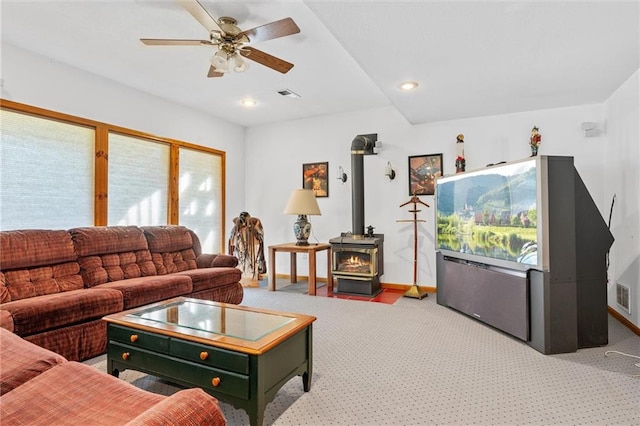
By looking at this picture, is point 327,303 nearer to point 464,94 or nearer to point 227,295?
point 227,295

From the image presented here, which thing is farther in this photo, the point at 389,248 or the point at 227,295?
the point at 389,248

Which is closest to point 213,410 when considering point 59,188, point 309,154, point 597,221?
point 597,221

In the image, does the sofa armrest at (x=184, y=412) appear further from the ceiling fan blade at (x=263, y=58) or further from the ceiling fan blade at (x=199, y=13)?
the ceiling fan blade at (x=263, y=58)

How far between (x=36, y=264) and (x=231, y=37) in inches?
98.6

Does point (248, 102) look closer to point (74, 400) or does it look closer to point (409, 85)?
point (409, 85)

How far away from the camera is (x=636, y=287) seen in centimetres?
328

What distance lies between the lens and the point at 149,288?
125 inches

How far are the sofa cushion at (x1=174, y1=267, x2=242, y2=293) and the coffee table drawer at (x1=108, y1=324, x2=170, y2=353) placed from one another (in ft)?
4.73

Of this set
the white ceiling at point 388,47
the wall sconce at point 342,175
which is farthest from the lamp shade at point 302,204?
the white ceiling at point 388,47

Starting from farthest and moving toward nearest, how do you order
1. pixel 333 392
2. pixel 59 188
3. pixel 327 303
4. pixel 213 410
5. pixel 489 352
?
pixel 327 303
pixel 59 188
pixel 489 352
pixel 333 392
pixel 213 410

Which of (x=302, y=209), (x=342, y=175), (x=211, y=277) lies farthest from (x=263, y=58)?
(x=342, y=175)

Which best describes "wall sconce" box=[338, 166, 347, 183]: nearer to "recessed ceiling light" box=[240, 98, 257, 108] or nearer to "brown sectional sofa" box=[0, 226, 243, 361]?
"recessed ceiling light" box=[240, 98, 257, 108]

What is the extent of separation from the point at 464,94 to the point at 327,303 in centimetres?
294

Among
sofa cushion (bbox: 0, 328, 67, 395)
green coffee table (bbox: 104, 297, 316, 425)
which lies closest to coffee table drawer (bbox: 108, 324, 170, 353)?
green coffee table (bbox: 104, 297, 316, 425)
